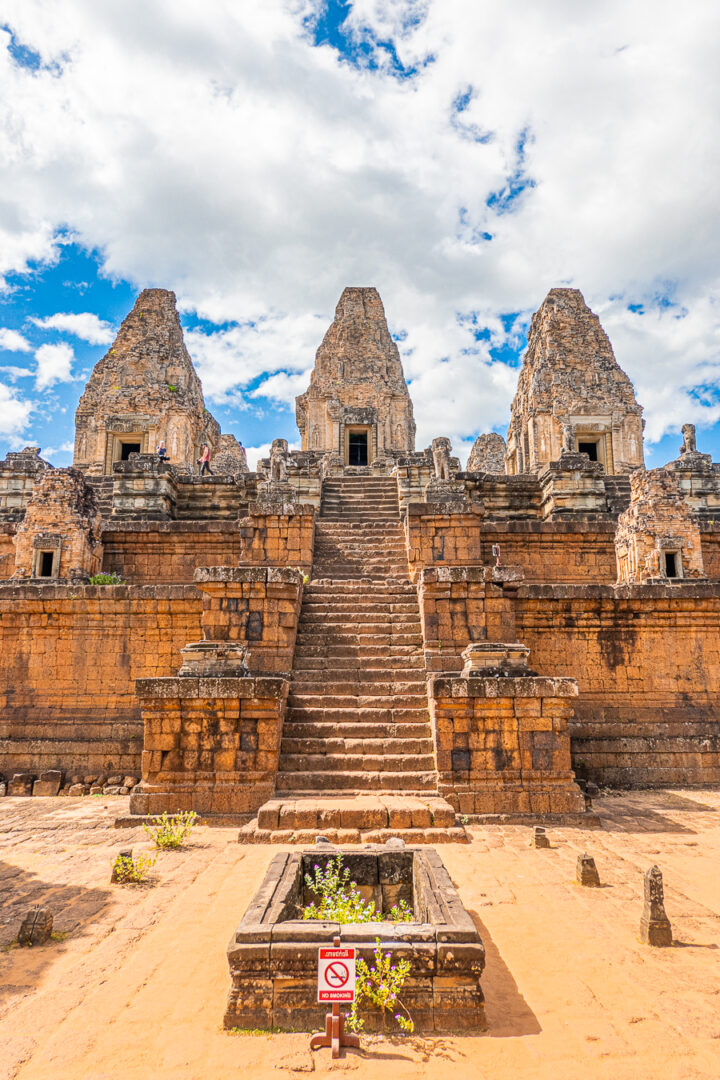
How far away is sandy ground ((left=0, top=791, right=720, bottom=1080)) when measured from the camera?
2670 millimetres

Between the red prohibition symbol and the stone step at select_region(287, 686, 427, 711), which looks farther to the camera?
the stone step at select_region(287, 686, 427, 711)

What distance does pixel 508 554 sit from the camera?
1239 cm

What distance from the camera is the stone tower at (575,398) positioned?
2575 cm

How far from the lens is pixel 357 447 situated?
3011 cm

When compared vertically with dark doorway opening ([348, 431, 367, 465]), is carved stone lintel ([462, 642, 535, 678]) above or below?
below

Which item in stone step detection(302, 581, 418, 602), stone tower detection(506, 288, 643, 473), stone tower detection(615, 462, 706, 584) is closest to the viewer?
stone step detection(302, 581, 418, 602)

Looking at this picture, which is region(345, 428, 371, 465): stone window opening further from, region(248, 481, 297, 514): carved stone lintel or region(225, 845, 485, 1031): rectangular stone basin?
region(225, 845, 485, 1031): rectangular stone basin

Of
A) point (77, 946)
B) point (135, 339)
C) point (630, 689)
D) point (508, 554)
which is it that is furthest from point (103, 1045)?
point (135, 339)

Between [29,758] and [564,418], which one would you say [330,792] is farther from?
[564,418]

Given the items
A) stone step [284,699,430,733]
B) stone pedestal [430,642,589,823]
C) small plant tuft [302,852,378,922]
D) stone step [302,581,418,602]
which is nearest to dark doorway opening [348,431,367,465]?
stone step [302,581,418,602]

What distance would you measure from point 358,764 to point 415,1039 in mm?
3958

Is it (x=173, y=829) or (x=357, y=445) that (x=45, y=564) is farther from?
(x=357, y=445)

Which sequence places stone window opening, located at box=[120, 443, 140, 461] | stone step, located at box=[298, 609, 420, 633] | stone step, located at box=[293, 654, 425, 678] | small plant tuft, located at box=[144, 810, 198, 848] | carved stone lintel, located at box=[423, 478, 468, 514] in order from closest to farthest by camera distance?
small plant tuft, located at box=[144, 810, 198, 848] → stone step, located at box=[293, 654, 425, 678] → stone step, located at box=[298, 609, 420, 633] → carved stone lintel, located at box=[423, 478, 468, 514] → stone window opening, located at box=[120, 443, 140, 461]

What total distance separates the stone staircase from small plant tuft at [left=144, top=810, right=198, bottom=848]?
0.61 meters
